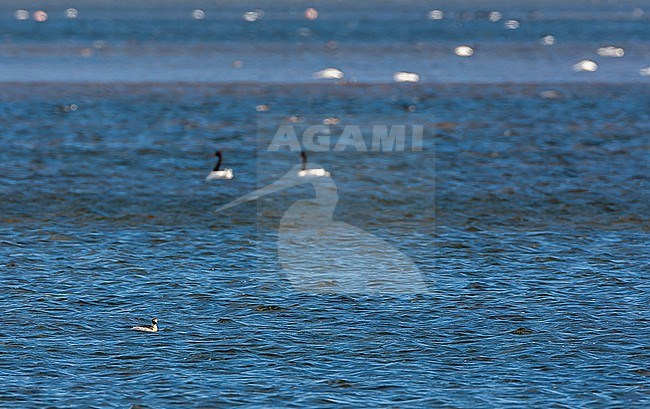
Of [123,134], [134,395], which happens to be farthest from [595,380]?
[123,134]

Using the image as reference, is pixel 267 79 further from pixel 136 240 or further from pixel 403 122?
pixel 136 240

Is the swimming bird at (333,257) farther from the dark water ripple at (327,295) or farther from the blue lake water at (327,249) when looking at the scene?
the dark water ripple at (327,295)

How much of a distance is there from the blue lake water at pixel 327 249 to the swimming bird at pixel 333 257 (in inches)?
2.7

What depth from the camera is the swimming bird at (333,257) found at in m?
17.5

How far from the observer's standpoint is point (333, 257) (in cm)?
1936

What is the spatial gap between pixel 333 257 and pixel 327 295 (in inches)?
97.7

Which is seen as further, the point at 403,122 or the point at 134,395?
the point at 403,122

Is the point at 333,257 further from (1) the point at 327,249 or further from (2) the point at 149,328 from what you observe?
(2) the point at 149,328

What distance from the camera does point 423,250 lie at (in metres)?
19.8

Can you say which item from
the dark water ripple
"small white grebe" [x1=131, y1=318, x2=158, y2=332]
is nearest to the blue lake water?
the dark water ripple

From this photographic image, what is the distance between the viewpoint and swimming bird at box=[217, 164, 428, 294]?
17.5m

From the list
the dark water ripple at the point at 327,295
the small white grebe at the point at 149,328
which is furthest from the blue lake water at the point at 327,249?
the small white grebe at the point at 149,328

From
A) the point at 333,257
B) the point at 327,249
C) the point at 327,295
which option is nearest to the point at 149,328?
the point at 327,295

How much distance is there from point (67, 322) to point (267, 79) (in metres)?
32.2
